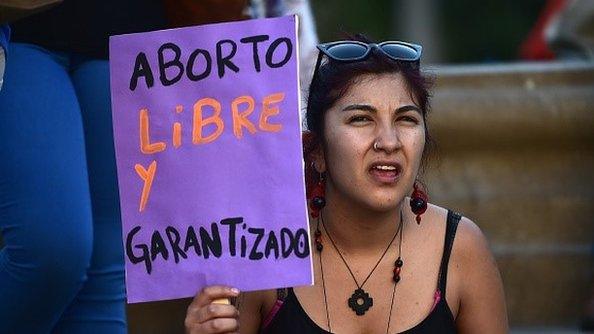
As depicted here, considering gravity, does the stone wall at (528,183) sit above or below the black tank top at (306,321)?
below

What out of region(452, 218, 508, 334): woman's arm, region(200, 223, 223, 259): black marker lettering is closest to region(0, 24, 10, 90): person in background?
region(200, 223, 223, 259): black marker lettering

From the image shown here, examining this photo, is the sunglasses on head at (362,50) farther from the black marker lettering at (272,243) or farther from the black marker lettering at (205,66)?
the black marker lettering at (272,243)

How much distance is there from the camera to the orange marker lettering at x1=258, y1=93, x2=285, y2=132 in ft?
12.5

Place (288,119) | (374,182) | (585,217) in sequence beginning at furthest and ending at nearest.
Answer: (585,217), (374,182), (288,119)

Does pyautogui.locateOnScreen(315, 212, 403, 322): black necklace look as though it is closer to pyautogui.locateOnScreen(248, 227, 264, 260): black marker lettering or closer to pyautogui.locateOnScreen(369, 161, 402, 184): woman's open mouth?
pyautogui.locateOnScreen(369, 161, 402, 184): woman's open mouth

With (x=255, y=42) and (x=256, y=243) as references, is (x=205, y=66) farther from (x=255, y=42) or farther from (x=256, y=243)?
(x=256, y=243)

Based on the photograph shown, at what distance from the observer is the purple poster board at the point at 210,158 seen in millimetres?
3793

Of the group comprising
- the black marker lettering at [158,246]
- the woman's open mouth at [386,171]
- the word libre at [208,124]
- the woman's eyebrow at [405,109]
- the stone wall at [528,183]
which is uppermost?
the word libre at [208,124]

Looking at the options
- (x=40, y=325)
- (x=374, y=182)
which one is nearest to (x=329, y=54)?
(x=374, y=182)

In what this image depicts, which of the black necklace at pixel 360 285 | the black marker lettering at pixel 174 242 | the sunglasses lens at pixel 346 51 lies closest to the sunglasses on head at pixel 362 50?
the sunglasses lens at pixel 346 51

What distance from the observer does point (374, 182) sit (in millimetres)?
4094

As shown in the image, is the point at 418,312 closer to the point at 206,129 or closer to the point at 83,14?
the point at 206,129

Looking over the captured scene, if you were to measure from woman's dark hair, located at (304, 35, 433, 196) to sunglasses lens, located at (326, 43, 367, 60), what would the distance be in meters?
0.02

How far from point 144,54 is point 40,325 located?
2.55ft
